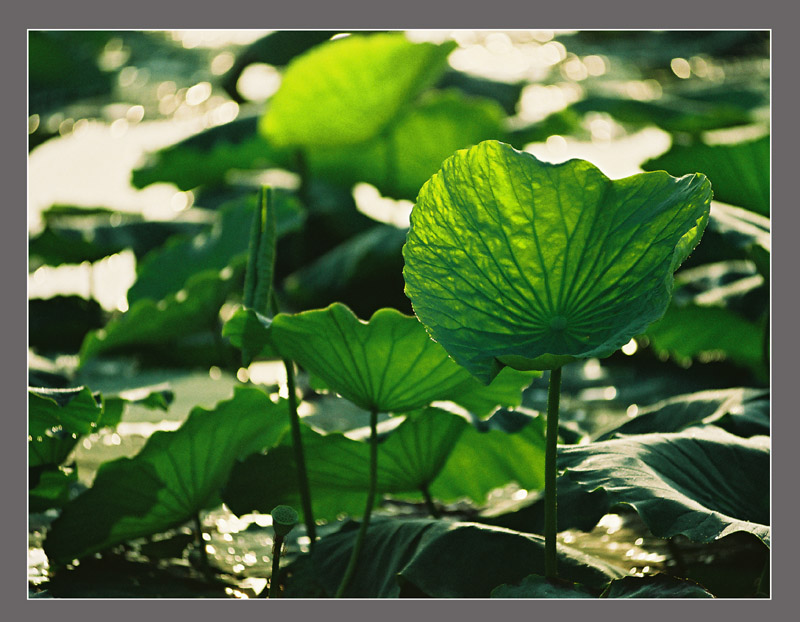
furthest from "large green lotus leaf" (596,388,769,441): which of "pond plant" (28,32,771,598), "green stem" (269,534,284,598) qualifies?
"green stem" (269,534,284,598)

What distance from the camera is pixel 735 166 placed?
106 centimetres

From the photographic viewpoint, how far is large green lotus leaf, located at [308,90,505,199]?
1.87 meters

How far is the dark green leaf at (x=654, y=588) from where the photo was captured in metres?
0.58

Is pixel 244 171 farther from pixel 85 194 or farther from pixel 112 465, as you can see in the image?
pixel 112 465

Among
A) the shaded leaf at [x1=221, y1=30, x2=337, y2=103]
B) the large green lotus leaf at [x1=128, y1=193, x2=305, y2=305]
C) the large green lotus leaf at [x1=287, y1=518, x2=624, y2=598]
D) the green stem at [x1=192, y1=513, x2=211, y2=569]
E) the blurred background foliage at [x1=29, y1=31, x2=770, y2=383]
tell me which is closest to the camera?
the large green lotus leaf at [x1=287, y1=518, x2=624, y2=598]

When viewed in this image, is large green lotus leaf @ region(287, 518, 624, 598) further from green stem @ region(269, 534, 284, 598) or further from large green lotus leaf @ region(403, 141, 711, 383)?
large green lotus leaf @ region(403, 141, 711, 383)

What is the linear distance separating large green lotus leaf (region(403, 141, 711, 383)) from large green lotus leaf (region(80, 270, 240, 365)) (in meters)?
0.54

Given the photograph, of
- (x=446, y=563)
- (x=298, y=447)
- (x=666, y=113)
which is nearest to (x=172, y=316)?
(x=298, y=447)

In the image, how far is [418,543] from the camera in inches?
27.9

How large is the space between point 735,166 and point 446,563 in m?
0.64

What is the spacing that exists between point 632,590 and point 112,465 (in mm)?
422

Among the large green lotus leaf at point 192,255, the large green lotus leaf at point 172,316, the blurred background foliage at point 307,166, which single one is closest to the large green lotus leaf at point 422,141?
the blurred background foliage at point 307,166

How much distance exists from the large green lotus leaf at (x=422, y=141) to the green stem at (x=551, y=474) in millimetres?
1314
